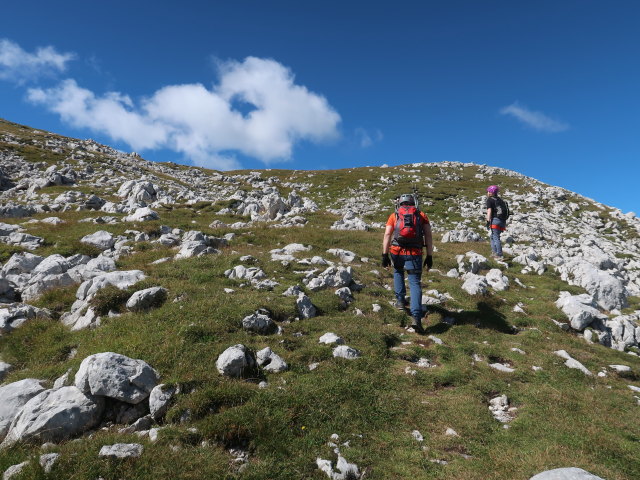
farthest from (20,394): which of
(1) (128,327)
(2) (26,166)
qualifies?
(2) (26,166)

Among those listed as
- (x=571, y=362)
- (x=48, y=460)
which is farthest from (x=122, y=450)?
(x=571, y=362)

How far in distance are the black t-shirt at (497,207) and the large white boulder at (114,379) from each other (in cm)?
1963

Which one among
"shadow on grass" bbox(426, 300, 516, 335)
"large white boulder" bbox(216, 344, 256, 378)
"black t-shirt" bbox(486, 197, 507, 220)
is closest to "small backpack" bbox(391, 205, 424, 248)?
"shadow on grass" bbox(426, 300, 516, 335)

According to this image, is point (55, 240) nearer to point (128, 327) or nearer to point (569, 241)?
point (128, 327)

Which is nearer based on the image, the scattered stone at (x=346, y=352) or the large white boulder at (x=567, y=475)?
the large white boulder at (x=567, y=475)

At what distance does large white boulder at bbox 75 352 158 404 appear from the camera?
6.79 meters

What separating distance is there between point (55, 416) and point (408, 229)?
992 centimetres

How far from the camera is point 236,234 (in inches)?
854

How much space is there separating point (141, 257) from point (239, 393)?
1135 centimetres

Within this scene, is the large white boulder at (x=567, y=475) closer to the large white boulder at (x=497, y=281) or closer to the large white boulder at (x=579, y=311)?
the large white boulder at (x=579, y=311)

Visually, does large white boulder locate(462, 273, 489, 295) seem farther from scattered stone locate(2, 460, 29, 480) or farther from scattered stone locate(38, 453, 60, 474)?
scattered stone locate(2, 460, 29, 480)

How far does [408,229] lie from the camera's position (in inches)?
453

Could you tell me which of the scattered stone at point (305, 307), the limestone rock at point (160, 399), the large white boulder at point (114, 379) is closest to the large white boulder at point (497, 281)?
the scattered stone at point (305, 307)

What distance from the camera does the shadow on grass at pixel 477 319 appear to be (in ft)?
39.7
